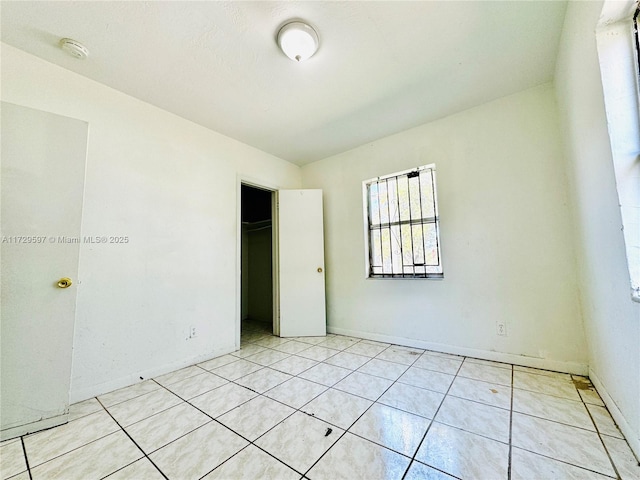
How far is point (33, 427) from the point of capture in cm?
149

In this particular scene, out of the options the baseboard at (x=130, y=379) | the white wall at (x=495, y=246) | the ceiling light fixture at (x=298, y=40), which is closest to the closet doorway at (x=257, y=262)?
the baseboard at (x=130, y=379)

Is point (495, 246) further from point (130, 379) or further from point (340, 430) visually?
point (130, 379)

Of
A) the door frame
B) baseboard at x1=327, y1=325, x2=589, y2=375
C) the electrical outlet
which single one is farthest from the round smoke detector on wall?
the electrical outlet

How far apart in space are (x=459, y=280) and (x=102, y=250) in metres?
→ 3.34

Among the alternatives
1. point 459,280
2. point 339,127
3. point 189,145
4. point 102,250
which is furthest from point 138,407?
point 339,127

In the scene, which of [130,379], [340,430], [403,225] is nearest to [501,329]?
[403,225]

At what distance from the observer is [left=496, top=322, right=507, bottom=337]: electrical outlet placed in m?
2.31

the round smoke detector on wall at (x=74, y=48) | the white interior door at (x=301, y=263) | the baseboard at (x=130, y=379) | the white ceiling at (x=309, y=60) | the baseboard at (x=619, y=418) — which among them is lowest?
the baseboard at (x=130, y=379)

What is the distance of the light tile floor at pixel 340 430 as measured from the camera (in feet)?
3.78

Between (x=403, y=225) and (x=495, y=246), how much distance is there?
3.18 feet

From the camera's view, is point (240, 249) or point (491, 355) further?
point (240, 249)

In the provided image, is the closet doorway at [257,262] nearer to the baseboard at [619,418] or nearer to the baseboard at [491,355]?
the baseboard at [491,355]

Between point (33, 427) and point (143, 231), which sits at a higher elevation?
point (143, 231)

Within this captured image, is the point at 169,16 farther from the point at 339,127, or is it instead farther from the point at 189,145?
the point at 339,127
